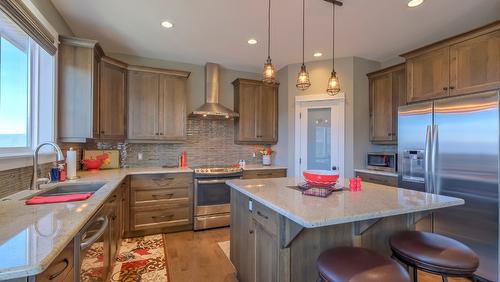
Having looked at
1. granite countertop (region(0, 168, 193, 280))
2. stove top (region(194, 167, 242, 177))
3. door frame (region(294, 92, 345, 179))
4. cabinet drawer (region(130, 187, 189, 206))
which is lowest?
cabinet drawer (region(130, 187, 189, 206))

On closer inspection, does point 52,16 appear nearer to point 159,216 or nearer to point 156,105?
point 156,105

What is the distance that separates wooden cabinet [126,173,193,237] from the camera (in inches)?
131

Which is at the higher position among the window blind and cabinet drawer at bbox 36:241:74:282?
the window blind

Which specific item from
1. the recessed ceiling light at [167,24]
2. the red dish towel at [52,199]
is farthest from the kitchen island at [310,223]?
the recessed ceiling light at [167,24]

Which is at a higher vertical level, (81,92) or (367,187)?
(81,92)

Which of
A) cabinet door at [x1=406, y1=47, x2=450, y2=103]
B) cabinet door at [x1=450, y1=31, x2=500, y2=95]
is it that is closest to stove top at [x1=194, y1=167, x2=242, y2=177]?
cabinet door at [x1=406, y1=47, x2=450, y2=103]

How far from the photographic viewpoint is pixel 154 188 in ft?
11.3

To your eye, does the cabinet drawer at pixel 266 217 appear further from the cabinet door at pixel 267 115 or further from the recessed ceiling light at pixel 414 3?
the cabinet door at pixel 267 115

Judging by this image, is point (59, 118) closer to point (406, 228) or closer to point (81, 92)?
point (81, 92)

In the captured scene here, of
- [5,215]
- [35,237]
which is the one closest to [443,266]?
[35,237]

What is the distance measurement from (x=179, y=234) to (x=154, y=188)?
776 mm

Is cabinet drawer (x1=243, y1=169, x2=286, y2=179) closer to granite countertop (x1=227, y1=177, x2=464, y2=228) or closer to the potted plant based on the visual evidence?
the potted plant

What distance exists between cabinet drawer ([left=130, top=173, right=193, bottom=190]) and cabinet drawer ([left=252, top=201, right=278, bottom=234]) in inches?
78.3

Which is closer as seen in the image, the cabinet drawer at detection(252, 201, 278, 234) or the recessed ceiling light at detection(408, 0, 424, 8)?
the cabinet drawer at detection(252, 201, 278, 234)
